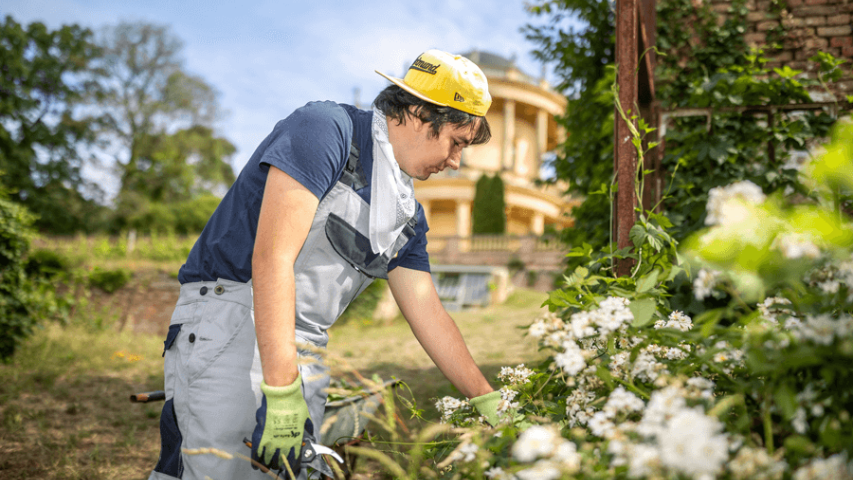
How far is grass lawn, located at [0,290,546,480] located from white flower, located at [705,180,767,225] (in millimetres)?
1093

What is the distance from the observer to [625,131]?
2037mm

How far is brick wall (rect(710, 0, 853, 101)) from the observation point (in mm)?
3715

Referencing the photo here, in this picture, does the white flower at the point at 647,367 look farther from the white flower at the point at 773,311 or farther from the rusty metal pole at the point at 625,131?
the rusty metal pole at the point at 625,131

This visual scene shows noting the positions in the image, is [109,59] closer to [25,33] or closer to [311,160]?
[25,33]

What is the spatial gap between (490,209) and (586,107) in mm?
17339

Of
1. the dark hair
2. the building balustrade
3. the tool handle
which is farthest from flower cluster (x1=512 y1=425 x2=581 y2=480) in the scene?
the building balustrade

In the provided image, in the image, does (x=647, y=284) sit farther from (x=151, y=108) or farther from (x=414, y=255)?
(x=151, y=108)

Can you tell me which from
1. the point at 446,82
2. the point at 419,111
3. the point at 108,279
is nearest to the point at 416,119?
the point at 419,111

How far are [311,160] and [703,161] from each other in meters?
2.82

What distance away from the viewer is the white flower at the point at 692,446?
1.83ft

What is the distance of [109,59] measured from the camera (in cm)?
2402

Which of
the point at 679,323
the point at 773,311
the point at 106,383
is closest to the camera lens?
the point at 773,311

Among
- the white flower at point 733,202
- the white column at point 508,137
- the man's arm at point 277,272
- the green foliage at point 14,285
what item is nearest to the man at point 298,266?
the man's arm at point 277,272

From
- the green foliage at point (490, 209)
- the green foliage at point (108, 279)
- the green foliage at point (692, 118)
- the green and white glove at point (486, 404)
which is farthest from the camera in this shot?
the green foliage at point (490, 209)
